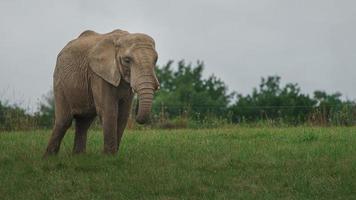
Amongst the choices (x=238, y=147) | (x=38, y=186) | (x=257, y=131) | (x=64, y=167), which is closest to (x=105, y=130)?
(x=64, y=167)

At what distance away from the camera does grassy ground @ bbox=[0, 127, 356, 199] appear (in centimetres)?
1030

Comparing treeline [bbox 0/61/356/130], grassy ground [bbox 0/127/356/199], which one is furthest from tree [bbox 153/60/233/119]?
grassy ground [bbox 0/127/356/199]

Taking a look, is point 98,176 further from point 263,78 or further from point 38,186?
point 263,78

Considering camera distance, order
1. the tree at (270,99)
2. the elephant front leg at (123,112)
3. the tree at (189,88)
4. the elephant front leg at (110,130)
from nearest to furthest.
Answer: the elephant front leg at (110,130) < the elephant front leg at (123,112) < the tree at (270,99) < the tree at (189,88)

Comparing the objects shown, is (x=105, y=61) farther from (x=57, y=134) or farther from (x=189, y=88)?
(x=189, y=88)

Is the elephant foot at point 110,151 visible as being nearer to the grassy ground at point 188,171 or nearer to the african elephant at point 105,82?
the african elephant at point 105,82

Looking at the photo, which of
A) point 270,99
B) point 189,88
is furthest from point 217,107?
point 189,88

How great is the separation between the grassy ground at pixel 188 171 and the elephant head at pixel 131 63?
1.04 meters

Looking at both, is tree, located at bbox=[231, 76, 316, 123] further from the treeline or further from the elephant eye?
the elephant eye

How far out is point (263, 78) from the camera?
72.8m

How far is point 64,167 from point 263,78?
61.7 metres

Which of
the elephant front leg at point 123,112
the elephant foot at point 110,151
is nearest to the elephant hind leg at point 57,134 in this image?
the elephant front leg at point 123,112

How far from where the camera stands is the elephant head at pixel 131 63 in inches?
459

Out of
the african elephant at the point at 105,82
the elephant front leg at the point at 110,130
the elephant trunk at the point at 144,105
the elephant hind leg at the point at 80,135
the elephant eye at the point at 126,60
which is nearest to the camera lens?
the elephant trunk at the point at 144,105
